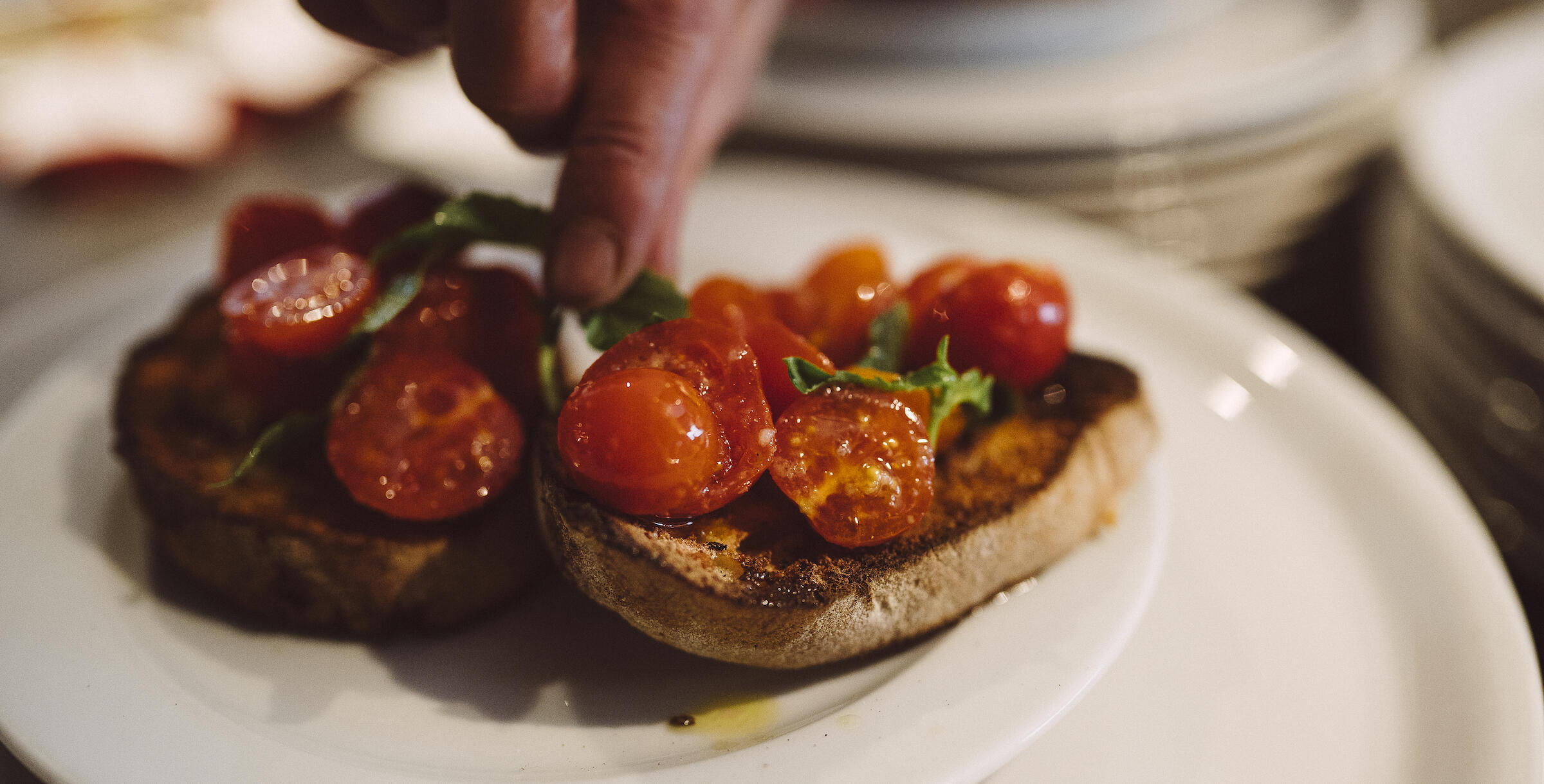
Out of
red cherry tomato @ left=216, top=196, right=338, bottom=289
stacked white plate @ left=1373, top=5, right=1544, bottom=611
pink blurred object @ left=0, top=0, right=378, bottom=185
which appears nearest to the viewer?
red cherry tomato @ left=216, top=196, right=338, bottom=289

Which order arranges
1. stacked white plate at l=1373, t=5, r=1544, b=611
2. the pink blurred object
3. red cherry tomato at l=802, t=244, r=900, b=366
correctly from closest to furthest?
red cherry tomato at l=802, t=244, r=900, b=366 → stacked white plate at l=1373, t=5, r=1544, b=611 → the pink blurred object

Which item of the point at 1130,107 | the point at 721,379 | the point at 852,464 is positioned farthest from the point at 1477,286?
the point at 721,379

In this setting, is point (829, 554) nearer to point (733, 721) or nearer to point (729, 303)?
point (733, 721)

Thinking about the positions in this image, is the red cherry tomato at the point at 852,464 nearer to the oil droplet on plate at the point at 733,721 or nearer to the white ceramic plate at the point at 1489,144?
the oil droplet on plate at the point at 733,721

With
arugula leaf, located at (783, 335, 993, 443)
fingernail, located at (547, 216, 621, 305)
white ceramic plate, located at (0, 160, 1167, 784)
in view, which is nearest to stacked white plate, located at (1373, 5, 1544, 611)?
white ceramic plate, located at (0, 160, 1167, 784)

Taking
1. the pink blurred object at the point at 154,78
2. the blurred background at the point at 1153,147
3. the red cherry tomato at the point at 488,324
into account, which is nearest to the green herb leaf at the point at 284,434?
the red cherry tomato at the point at 488,324

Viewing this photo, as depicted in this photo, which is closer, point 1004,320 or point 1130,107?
point 1004,320

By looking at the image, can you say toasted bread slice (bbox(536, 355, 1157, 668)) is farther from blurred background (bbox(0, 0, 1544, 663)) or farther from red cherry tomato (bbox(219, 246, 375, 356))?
blurred background (bbox(0, 0, 1544, 663))

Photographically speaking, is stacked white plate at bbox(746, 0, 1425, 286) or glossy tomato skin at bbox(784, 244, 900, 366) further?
stacked white plate at bbox(746, 0, 1425, 286)
